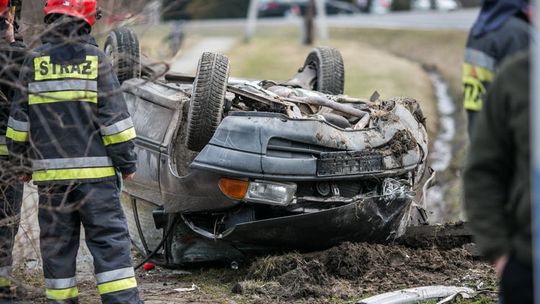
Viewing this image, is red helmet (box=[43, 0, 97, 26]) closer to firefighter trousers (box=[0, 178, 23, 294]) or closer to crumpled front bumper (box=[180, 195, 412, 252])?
firefighter trousers (box=[0, 178, 23, 294])

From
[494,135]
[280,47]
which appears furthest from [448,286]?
[280,47]

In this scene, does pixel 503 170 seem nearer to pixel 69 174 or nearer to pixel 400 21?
pixel 69 174

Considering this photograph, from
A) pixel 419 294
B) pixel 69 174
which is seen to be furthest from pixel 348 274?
pixel 69 174

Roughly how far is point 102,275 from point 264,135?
52.7 inches

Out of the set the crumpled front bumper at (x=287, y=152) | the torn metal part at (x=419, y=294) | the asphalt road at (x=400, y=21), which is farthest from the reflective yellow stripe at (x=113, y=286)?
the asphalt road at (x=400, y=21)

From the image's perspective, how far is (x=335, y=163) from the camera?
6.10 m

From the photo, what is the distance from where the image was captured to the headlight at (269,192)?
6.02 metres

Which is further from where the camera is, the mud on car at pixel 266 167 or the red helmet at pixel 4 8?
the mud on car at pixel 266 167

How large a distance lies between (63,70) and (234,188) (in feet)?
4.48

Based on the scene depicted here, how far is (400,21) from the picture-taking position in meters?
40.7

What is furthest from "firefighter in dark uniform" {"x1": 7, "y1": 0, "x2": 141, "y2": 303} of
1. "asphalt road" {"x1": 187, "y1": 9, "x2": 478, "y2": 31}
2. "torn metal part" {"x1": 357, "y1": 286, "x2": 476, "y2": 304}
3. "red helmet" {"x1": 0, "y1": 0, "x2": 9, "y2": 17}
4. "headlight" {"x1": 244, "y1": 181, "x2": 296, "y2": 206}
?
"asphalt road" {"x1": 187, "y1": 9, "x2": 478, "y2": 31}

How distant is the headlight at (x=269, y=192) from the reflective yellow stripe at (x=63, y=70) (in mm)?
1293

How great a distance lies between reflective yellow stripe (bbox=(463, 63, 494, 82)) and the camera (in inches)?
181

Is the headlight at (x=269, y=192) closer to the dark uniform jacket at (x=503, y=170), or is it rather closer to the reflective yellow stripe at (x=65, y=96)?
the reflective yellow stripe at (x=65, y=96)
